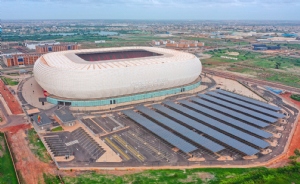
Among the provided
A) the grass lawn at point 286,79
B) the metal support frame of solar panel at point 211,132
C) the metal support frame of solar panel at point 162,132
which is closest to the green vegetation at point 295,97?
the grass lawn at point 286,79

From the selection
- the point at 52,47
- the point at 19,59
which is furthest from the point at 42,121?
the point at 52,47

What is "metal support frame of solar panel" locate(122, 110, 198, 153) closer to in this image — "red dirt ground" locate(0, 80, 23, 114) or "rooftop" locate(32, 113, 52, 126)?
"rooftop" locate(32, 113, 52, 126)

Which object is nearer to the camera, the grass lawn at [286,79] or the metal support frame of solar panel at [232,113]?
the metal support frame of solar panel at [232,113]

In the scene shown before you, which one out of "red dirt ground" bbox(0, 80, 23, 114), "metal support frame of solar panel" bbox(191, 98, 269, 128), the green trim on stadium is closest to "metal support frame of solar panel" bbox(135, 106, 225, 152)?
the green trim on stadium

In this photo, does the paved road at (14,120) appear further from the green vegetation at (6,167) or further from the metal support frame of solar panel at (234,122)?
the metal support frame of solar panel at (234,122)

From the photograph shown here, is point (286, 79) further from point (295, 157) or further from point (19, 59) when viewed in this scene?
point (19, 59)

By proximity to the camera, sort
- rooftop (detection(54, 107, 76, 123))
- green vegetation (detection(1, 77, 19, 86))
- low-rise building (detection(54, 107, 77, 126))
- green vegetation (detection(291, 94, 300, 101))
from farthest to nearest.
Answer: green vegetation (detection(1, 77, 19, 86)), green vegetation (detection(291, 94, 300, 101)), rooftop (detection(54, 107, 76, 123)), low-rise building (detection(54, 107, 77, 126))

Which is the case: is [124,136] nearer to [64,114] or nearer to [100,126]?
[100,126]
